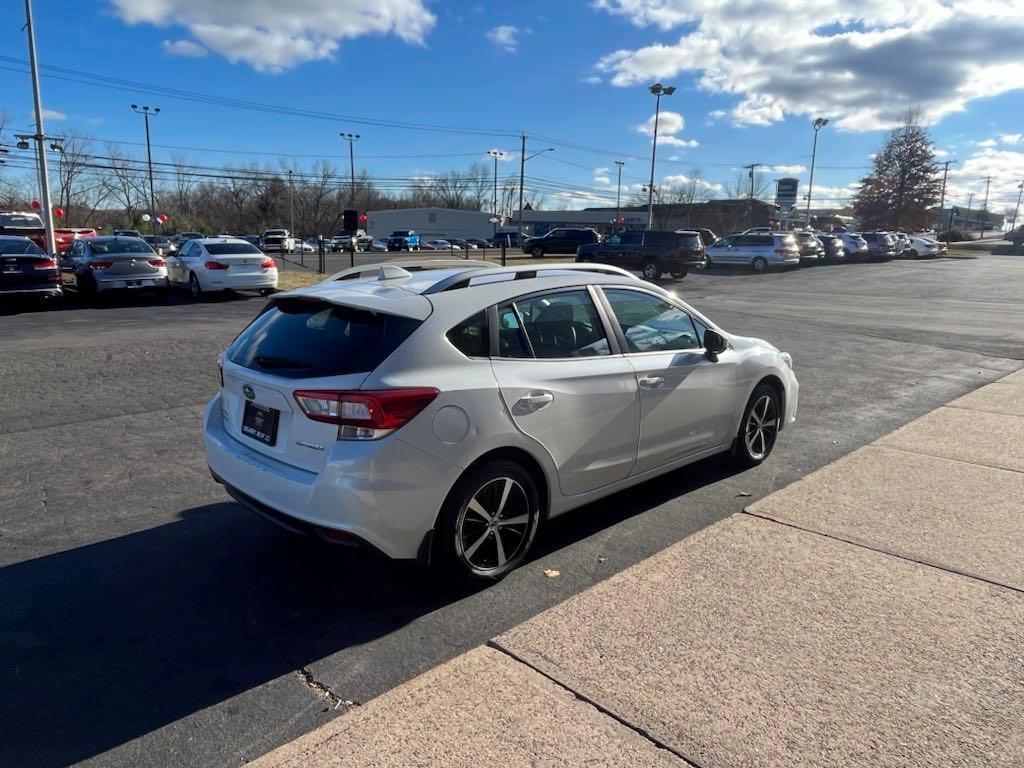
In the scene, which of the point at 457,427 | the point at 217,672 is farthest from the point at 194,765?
the point at 457,427

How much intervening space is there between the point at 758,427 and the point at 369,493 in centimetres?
352

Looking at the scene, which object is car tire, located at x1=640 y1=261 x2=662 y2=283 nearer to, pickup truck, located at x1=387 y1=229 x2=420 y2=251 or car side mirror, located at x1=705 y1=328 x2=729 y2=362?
car side mirror, located at x1=705 y1=328 x2=729 y2=362

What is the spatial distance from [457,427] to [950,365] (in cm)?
1001

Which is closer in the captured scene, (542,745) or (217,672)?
(542,745)

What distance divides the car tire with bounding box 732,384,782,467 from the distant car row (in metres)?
15.1

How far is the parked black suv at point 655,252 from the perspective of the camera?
2811 cm

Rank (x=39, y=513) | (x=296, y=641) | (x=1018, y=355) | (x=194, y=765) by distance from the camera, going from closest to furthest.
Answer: (x=194, y=765)
(x=296, y=641)
(x=39, y=513)
(x=1018, y=355)

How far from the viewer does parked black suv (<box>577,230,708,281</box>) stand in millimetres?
28109

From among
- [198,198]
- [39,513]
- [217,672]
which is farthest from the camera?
[198,198]

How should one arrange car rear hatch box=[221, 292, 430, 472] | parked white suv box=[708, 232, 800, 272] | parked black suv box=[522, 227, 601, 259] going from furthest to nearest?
1. parked black suv box=[522, 227, 601, 259]
2. parked white suv box=[708, 232, 800, 272]
3. car rear hatch box=[221, 292, 430, 472]

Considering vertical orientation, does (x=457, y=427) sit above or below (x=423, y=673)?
above

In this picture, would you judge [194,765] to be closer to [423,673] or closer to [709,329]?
[423,673]

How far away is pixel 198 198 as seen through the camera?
4028 inches

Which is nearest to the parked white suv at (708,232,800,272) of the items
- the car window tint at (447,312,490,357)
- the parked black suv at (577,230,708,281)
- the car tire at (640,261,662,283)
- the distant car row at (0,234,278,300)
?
the parked black suv at (577,230,708,281)
